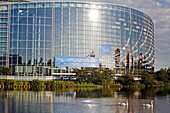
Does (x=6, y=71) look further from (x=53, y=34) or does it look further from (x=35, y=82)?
(x=53, y=34)

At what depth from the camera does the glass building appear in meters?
132

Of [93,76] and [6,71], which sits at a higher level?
[6,71]

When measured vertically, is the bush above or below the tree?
below

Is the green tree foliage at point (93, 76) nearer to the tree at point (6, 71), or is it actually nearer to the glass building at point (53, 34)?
the glass building at point (53, 34)

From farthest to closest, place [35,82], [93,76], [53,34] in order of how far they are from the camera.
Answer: [53,34] < [93,76] < [35,82]

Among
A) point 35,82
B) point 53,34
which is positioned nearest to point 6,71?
point 35,82

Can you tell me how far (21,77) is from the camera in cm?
12862

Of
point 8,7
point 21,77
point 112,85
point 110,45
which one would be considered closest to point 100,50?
point 110,45

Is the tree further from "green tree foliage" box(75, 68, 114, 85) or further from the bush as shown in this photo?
"green tree foliage" box(75, 68, 114, 85)

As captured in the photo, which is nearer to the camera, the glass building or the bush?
the bush

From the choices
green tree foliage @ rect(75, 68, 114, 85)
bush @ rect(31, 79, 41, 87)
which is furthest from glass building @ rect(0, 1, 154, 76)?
bush @ rect(31, 79, 41, 87)

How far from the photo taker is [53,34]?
13375 cm

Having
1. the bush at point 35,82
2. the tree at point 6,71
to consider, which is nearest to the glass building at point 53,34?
the tree at point 6,71

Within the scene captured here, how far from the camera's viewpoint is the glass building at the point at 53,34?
434 ft
